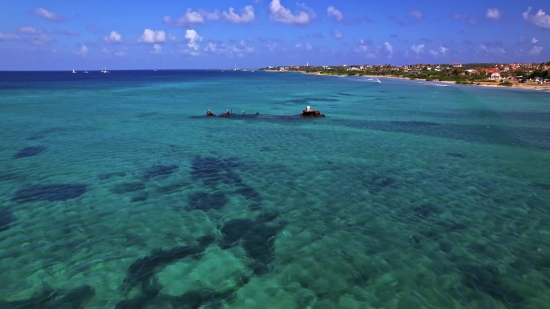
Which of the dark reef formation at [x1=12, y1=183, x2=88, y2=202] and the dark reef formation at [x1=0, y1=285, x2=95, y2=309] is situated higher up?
the dark reef formation at [x1=12, y1=183, x2=88, y2=202]

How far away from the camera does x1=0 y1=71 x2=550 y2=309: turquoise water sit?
1198 cm

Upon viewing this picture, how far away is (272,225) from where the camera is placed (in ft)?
53.9

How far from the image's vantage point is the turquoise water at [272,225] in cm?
1198

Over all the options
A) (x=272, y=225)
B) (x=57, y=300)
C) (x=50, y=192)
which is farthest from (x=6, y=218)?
(x=272, y=225)

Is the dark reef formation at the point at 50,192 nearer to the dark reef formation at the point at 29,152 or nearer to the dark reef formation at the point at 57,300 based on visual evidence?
the dark reef formation at the point at 57,300

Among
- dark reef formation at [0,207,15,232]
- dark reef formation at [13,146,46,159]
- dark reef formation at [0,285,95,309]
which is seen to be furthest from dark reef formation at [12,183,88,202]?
dark reef formation at [13,146,46,159]

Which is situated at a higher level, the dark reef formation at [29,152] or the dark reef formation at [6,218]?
the dark reef formation at [29,152]

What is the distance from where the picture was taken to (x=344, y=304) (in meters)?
11.4

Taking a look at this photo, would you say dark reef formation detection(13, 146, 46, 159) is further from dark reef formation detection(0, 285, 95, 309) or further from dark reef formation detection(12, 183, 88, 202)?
dark reef formation detection(0, 285, 95, 309)

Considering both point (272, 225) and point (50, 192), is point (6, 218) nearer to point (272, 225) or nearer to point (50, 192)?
point (50, 192)

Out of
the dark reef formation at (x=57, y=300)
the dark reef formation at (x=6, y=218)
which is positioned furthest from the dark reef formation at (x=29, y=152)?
the dark reef formation at (x=57, y=300)

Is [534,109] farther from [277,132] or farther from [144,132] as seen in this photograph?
[144,132]

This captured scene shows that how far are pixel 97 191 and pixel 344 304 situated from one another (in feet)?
53.0

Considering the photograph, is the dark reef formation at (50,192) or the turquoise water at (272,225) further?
the dark reef formation at (50,192)
